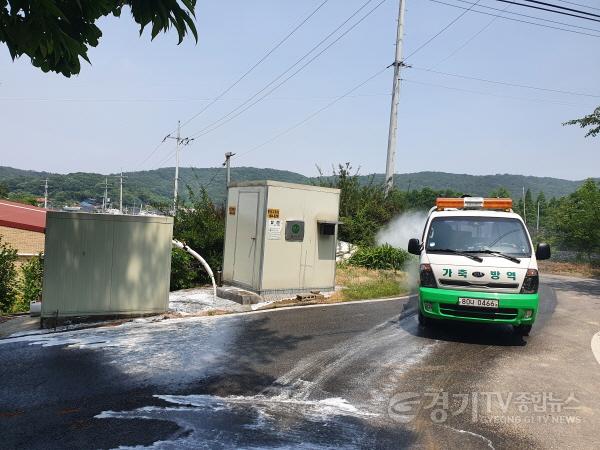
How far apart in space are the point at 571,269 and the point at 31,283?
2219cm

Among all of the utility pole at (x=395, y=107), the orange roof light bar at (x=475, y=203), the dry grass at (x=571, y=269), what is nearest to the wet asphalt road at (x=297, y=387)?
the orange roof light bar at (x=475, y=203)

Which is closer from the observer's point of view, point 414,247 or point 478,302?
point 478,302

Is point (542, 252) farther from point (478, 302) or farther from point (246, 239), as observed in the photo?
point (246, 239)

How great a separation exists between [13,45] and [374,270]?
1396 cm

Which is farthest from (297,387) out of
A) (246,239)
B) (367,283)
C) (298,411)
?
(367,283)

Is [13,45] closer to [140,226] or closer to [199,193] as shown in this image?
[140,226]

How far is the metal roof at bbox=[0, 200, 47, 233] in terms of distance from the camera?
72.9 feet

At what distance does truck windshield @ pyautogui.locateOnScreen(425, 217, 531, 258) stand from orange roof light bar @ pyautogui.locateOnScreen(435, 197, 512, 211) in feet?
1.91

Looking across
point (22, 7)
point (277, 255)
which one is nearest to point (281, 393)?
point (22, 7)

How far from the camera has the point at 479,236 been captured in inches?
310

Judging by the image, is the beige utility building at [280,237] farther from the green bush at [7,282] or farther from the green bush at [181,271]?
the green bush at [7,282]

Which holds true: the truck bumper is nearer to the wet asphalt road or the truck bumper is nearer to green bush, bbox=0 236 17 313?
the wet asphalt road

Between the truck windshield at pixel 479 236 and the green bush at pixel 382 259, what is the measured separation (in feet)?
27.8

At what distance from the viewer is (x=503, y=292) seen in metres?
7.21
